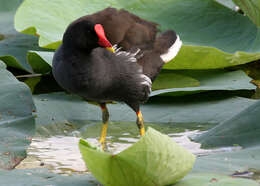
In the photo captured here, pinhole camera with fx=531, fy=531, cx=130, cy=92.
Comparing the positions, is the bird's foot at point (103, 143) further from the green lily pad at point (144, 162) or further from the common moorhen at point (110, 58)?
the green lily pad at point (144, 162)

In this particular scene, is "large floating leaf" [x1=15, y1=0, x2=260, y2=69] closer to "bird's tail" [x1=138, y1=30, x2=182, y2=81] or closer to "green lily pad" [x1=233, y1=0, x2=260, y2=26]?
"bird's tail" [x1=138, y1=30, x2=182, y2=81]

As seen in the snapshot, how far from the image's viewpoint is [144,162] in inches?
42.1

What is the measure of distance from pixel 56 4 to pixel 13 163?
1277 millimetres

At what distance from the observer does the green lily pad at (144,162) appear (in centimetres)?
105

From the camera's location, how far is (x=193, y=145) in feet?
6.12

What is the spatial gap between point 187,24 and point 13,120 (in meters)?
1.24

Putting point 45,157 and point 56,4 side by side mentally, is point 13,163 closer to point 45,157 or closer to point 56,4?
point 45,157

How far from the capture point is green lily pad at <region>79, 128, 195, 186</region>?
1054mm

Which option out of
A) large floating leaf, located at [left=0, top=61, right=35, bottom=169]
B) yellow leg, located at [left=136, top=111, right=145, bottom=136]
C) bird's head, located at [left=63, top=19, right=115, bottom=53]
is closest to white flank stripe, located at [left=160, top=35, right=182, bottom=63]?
yellow leg, located at [left=136, top=111, right=145, bottom=136]

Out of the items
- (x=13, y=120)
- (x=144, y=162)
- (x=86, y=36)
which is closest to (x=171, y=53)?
(x=86, y=36)

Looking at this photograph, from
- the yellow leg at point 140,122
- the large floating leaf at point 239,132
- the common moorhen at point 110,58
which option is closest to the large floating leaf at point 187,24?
the common moorhen at point 110,58

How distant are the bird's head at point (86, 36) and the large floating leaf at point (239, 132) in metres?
0.55

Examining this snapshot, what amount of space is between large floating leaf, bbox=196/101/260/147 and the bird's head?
55 cm

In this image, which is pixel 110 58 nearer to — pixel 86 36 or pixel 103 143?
pixel 86 36
